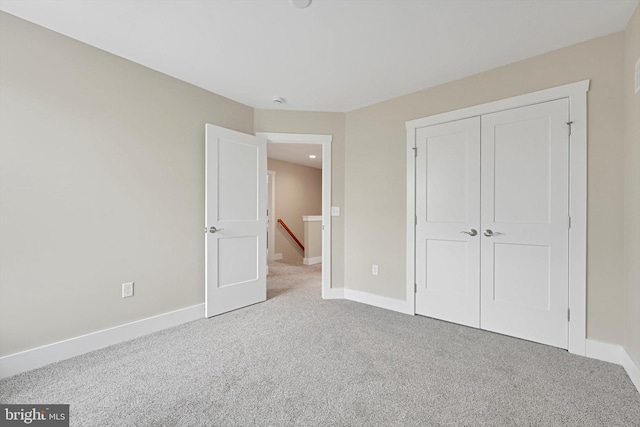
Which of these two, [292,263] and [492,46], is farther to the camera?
[292,263]

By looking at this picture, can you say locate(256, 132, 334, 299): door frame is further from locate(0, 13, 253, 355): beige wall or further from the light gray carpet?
locate(0, 13, 253, 355): beige wall

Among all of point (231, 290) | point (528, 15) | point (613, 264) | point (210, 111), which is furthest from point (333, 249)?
point (528, 15)

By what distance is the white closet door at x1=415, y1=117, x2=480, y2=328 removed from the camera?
2.65 meters

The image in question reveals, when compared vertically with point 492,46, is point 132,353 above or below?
below

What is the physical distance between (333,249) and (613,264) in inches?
99.6

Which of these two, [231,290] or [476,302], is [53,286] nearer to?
[231,290]

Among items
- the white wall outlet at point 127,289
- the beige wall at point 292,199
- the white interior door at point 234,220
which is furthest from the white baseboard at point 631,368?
the beige wall at point 292,199

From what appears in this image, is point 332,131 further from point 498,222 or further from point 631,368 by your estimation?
point 631,368

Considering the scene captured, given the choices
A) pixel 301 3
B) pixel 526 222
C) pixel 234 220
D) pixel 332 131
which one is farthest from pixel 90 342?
pixel 526 222

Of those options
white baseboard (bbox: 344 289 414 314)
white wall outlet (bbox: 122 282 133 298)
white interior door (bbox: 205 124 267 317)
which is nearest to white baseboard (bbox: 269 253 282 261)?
white interior door (bbox: 205 124 267 317)

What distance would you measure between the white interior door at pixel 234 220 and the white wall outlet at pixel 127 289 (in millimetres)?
658

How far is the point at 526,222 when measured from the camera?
2365mm

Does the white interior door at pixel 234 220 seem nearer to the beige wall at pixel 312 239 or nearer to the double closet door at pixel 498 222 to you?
the double closet door at pixel 498 222

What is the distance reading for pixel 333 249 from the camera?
3.62 meters
